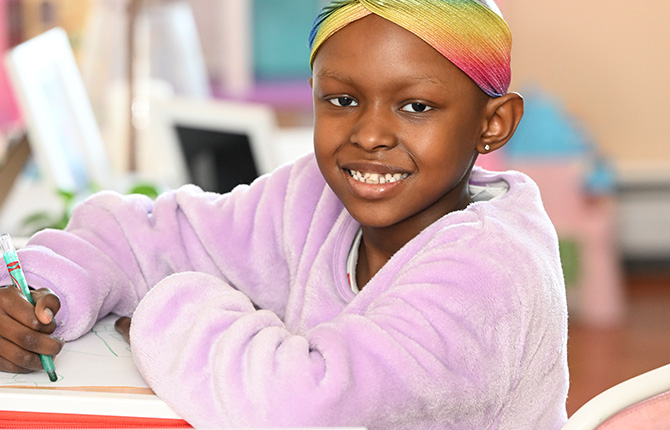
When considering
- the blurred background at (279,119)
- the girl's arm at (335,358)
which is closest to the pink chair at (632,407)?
the girl's arm at (335,358)

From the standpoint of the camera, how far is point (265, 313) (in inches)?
28.0

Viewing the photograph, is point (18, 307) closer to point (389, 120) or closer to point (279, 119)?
point (389, 120)

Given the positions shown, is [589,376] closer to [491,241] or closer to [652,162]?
[652,162]

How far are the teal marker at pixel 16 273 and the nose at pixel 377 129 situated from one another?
31 cm

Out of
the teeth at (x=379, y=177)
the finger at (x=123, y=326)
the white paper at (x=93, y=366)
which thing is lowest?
the finger at (x=123, y=326)

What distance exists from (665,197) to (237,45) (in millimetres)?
1935

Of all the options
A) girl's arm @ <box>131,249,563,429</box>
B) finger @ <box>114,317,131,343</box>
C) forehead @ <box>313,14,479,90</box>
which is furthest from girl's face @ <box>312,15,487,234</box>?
finger @ <box>114,317,131,343</box>

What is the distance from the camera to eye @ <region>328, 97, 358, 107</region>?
81 centimetres

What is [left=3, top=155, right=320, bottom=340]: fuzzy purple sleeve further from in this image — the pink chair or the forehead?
the pink chair

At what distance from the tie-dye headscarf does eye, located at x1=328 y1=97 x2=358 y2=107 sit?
5 cm

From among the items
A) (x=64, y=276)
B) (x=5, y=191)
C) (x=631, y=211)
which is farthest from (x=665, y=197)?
(x=64, y=276)

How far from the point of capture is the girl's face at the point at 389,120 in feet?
2.50

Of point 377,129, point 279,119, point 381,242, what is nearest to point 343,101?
point 377,129

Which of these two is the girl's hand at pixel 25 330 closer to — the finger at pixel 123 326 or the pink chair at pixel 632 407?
the finger at pixel 123 326
